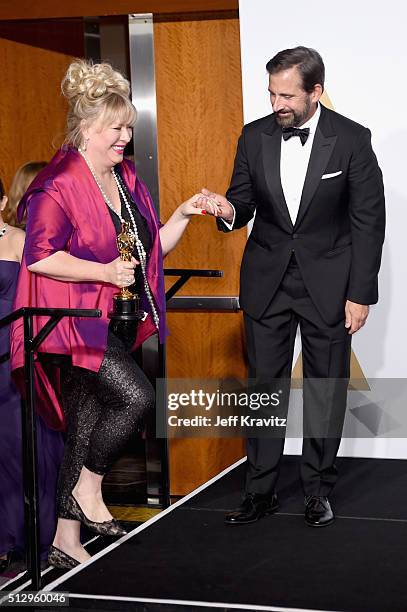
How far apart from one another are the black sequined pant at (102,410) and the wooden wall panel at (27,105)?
7.03ft

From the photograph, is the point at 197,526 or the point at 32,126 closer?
the point at 197,526

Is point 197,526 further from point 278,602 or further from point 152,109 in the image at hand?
point 152,109

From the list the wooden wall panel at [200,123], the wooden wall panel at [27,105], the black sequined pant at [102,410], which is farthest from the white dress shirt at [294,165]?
the wooden wall panel at [27,105]

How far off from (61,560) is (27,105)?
289 centimetres

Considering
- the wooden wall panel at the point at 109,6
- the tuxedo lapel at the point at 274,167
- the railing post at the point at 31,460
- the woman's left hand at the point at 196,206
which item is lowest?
the railing post at the point at 31,460

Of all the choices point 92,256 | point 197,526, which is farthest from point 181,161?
point 197,526

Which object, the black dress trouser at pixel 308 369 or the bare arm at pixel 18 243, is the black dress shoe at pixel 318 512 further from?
the bare arm at pixel 18 243

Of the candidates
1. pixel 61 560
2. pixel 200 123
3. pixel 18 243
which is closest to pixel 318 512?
pixel 61 560

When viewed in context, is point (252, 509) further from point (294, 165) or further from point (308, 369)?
point (294, 165)

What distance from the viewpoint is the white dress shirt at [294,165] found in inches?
153

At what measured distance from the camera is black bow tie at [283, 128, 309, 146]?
3.84m

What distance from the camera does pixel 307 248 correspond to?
3.89 m

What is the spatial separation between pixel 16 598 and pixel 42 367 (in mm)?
834

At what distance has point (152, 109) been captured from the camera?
16.8ft
